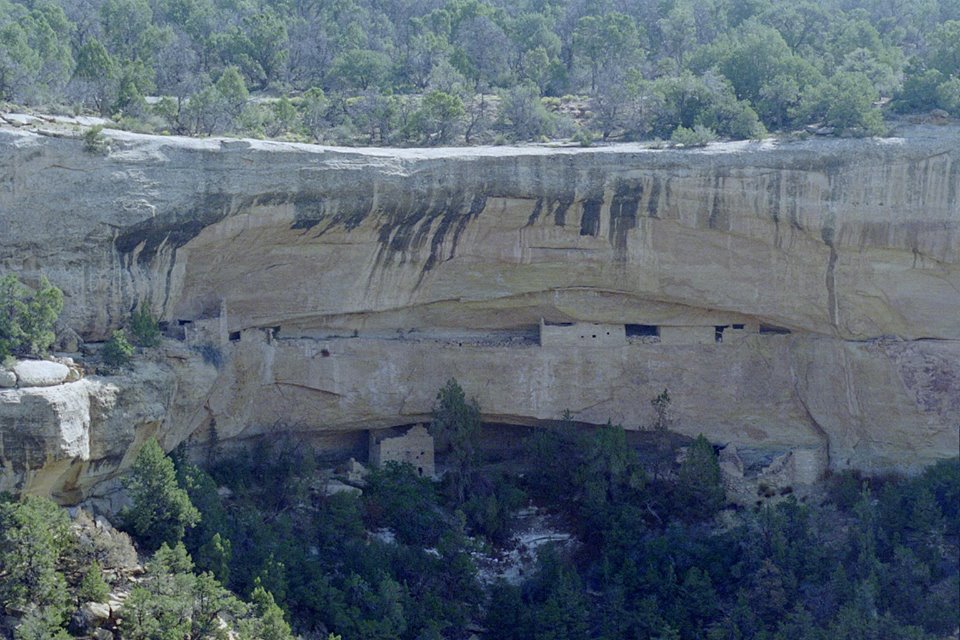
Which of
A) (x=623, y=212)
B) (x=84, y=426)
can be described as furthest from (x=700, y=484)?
(x=84, y=426)

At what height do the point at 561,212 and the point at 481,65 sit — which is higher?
the point at 481,65

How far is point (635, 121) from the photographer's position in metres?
30.8

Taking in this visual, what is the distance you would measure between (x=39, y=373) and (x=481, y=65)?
17293 millimetres

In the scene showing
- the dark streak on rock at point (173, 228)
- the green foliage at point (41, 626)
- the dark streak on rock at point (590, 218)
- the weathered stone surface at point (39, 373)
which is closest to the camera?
the green foliage at point (41, 626)

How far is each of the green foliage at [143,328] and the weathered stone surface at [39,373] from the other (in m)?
2.04

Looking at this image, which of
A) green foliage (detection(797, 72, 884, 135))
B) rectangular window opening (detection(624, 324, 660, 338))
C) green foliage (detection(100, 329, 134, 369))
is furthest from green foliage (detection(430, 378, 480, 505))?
green foliage (detection(797, 72, 884, 135))

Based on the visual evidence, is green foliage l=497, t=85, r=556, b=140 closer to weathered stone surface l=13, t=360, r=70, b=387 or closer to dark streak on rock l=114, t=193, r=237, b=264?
dark streak on rock l=114, t=193, r=237, b=264

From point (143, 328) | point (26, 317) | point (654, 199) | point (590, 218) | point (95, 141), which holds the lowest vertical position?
point (143, 328)

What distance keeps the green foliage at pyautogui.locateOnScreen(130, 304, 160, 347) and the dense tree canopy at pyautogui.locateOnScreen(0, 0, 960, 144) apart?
3595 mm

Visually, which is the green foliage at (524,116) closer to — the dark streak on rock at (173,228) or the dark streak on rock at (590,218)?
the dark streak on rock at (590,218)

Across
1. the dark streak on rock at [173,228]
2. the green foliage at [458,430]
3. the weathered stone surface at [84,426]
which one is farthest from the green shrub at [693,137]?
the weathered stone surface at [84,426]

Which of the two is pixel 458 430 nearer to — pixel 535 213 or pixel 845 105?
pixel 535 213

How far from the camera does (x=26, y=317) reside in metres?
Result: 23.2

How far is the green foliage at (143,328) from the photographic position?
24938 mm
